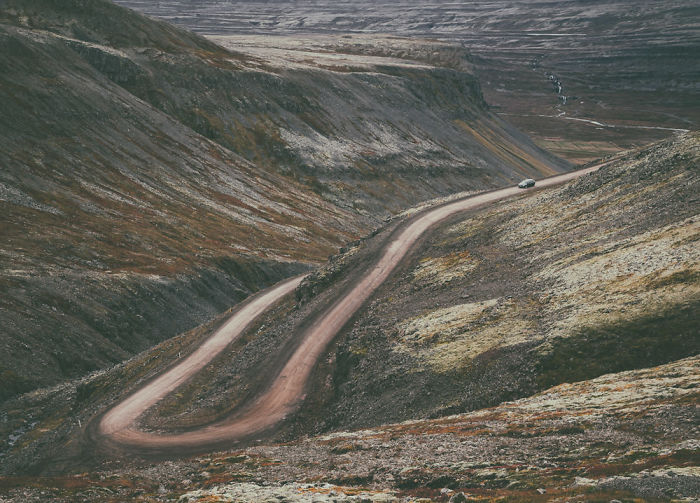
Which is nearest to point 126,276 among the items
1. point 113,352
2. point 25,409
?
point 113,352

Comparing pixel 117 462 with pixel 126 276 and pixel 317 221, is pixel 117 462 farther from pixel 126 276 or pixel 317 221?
pixel 317 221

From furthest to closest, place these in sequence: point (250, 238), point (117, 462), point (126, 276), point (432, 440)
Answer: point (250, 238), point (126, 276), point (117, 462), point (432, 440)

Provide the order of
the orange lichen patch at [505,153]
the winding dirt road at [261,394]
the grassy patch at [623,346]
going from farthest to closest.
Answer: the orange lichen patch at [505,153]
the winding dirt road at [261,394]
the grassy patch at [623,346]

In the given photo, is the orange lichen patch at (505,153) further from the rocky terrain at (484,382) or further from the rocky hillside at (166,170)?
the rocky terrain at (484,382)

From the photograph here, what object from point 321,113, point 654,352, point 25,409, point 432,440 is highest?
point 321,113

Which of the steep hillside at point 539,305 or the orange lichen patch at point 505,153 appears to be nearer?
the steep hillside at point 539,305

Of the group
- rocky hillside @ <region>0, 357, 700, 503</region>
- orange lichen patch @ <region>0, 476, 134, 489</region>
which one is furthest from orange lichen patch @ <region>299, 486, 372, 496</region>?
orange lichen patch @ <region>0, 476, 134, 489</region>

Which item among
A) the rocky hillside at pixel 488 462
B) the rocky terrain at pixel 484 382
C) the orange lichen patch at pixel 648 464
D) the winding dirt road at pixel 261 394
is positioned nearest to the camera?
the orange lichen patch at pixel 648 464

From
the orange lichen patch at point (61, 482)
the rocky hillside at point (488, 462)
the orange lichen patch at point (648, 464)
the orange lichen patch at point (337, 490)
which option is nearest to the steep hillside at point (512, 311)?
the rocky hillside at point (488, 462)

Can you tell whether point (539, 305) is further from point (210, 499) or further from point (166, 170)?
point (166, 170)
